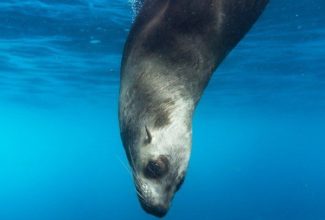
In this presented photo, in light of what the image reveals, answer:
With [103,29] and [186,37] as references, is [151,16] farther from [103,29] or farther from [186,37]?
[103,29]

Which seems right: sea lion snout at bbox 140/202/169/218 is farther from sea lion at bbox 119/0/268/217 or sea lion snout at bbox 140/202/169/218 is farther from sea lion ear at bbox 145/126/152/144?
sea lion ear at bbox 145/126/152/144

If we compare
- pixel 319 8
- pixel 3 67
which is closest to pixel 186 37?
pixel 319 8

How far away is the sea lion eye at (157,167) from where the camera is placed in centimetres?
243

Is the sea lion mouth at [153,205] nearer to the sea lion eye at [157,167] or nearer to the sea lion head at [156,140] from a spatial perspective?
the sea lion head at [156,140]

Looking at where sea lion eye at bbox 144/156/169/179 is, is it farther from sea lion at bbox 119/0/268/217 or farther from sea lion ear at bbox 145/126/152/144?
sea lion ear at bbox 145/126/152/144

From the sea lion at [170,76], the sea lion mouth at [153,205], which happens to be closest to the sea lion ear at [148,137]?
the sea lion at [170,76]

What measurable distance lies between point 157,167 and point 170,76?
624 millimetres

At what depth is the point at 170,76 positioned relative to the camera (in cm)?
266

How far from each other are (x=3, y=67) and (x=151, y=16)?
1930 cm

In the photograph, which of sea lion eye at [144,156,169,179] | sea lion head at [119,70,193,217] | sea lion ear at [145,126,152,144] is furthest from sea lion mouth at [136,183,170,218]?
sea lion ear at [145,126,152,144]

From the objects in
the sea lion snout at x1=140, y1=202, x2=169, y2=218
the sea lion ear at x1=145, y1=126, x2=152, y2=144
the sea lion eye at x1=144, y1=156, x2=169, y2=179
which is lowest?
the sea lion snout at x1=140, y1=202, x2=169, y2=218

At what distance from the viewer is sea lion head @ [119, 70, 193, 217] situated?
244cm

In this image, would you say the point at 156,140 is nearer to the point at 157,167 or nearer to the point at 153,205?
the point at 157,167

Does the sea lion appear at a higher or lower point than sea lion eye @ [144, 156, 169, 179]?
higher
